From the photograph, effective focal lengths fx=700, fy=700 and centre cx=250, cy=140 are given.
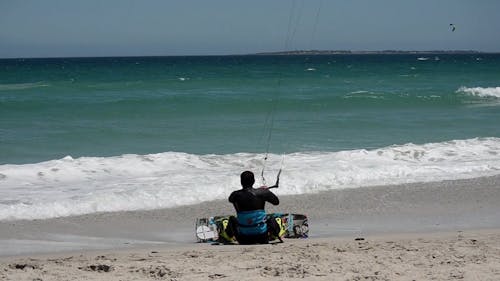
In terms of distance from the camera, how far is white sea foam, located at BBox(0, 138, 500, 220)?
961 centimetres

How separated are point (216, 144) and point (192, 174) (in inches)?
160

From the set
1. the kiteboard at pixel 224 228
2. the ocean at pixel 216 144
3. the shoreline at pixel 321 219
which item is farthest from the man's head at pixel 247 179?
the ocean at pixel 216 144

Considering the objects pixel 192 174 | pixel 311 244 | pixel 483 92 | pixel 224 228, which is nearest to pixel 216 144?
pixel 192 174

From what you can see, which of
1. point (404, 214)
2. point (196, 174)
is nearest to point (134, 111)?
point (196, 174)

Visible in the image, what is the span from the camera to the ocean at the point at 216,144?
10492mm

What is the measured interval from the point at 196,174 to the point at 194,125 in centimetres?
788

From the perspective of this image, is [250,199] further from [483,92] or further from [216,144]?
[483,92]

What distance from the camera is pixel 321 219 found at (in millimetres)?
8664

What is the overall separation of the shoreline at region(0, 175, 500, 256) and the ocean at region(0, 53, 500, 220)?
0.51 meters

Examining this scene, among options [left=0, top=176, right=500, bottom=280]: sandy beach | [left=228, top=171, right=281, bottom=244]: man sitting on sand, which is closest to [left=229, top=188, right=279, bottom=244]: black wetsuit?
[left=228, top=171, right=281, bottom=244]: man sitting on sand

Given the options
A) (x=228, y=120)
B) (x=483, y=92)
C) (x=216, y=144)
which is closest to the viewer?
(x=216, y=144)

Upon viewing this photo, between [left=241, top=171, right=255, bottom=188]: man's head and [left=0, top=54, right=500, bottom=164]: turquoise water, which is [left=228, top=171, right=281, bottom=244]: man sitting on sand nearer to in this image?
[left=241, top=171, right=255, bottom=188]: man's head

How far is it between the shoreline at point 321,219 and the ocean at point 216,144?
0.51 metres

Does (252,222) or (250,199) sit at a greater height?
(250,199)
